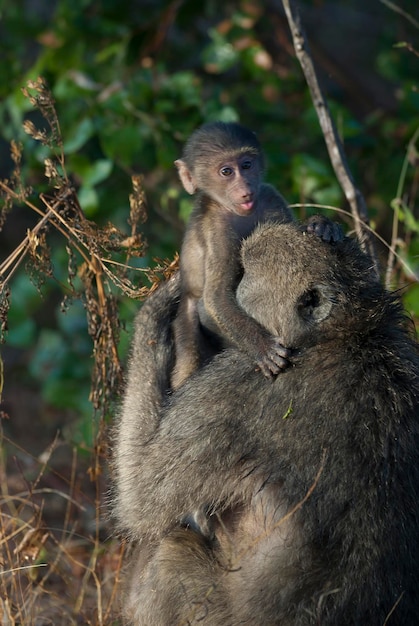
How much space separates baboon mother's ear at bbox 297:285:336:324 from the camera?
3.35 meters

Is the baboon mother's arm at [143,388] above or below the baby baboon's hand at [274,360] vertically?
below

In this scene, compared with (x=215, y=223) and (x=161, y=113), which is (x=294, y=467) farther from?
(x=161, y=113)

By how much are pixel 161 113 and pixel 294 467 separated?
12.7 ft

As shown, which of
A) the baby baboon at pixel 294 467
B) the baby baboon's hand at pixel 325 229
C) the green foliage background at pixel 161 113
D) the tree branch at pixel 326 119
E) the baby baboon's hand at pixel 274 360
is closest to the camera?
the baby baboon at pixel 294 467

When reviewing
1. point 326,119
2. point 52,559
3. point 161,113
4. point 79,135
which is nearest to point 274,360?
point 326,119

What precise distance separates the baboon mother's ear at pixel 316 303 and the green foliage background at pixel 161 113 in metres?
2.30

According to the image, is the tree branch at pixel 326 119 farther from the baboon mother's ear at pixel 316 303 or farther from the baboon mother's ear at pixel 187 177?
the baboon mother's ear at pixel 316 303

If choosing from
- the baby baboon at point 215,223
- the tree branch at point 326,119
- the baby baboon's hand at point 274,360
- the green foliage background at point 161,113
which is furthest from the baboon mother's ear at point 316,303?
the green foliage background at point 161,113

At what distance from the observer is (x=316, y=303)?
11.1 feet

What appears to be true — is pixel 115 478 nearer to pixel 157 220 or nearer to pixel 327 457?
pixel 327 457

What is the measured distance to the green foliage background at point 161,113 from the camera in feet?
21.1

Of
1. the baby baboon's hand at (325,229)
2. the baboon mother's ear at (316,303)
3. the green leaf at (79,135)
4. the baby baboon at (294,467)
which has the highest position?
the baby baboon's hand at (325,229)

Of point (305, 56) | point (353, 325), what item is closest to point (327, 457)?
point (353, 325)

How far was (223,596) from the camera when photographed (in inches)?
131
